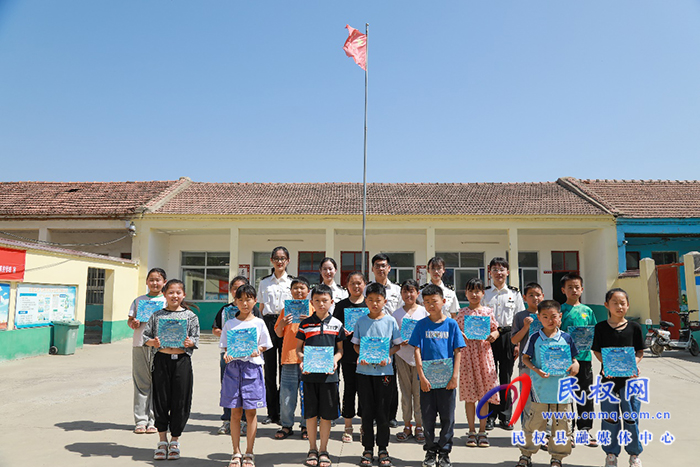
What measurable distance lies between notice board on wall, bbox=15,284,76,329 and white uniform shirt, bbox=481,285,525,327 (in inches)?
387

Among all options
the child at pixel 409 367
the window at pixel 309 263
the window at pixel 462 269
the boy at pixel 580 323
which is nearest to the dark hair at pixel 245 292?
the child at pixel 409 367

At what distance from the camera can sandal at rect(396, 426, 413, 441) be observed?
4.83 meters

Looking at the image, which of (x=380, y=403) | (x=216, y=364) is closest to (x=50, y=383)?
(x=216, y=364)

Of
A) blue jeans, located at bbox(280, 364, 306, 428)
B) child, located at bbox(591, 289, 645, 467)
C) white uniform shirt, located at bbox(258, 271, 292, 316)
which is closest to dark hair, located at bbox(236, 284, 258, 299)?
blue jeans, located at bbox(280, 364, 306, 428)

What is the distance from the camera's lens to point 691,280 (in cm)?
1245

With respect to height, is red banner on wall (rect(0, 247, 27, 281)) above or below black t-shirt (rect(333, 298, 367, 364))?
above

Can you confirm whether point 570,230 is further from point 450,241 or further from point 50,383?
point 50,383

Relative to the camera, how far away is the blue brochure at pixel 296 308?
462 centimetres

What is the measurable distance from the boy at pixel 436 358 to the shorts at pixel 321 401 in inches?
29.1

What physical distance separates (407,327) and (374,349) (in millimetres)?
474

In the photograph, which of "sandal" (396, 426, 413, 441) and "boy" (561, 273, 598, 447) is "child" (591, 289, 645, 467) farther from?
"sandal" (396, 426, 413, 441)

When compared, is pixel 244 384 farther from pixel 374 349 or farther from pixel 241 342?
pixel 374 349

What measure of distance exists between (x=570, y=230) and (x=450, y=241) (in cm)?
415

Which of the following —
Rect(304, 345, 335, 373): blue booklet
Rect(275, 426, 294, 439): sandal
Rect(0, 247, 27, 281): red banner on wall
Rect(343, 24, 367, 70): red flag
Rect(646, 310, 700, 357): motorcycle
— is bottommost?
Rect(275, 426, 294, 439): sandal
